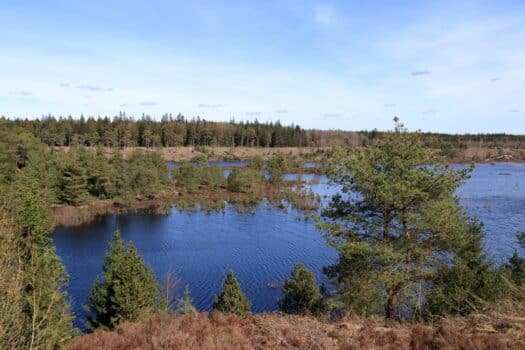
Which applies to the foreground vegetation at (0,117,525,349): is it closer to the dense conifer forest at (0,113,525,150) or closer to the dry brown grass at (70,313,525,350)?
the dry brown grass at (70,313,525,350)

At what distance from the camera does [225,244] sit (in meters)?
38.0

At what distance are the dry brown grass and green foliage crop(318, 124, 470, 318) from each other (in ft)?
12.1

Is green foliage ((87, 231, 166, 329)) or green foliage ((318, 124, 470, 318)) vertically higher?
green foliage ((318, 124, 470, 318))

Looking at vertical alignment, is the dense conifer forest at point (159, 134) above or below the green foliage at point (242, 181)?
above

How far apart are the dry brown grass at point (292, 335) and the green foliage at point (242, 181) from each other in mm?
55652

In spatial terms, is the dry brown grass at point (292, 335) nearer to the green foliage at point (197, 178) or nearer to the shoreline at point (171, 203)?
the shoreline at point (171, 203)

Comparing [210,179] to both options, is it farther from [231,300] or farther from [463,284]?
[463,284]

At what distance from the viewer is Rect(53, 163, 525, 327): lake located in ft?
93.2

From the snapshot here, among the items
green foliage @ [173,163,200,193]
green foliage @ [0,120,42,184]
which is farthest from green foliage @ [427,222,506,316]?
green foliage @ [173,163,200,193]

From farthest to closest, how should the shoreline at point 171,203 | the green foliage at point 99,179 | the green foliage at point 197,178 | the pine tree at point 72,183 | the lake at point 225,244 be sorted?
1. the green foliage at point 197,178
2. the green foliage at point 99,179
3. the pine tree at point 72,183
4. the shoreline at point 171,203
5. the lake at point 225,244

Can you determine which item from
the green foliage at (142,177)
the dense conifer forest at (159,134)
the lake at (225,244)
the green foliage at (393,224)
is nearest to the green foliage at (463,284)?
the green foliage at (393,224)

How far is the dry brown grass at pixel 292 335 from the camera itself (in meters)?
7.53

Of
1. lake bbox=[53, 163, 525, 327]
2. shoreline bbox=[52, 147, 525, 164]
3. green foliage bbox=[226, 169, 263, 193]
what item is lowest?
lake bbox=[53, 163, 525, 327]

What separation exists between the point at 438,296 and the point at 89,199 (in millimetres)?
48810
